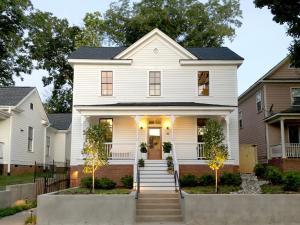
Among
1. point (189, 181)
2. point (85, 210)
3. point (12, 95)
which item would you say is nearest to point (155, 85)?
point (189, 181)

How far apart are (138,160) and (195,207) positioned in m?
7.94

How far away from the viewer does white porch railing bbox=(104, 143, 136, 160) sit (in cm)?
2344

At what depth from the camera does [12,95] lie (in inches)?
1078

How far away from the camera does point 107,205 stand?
14383mm

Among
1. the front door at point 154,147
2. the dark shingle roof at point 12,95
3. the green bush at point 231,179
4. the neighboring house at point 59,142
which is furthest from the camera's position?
the neighboring house at point 59,142

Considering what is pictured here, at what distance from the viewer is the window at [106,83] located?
25.0 m

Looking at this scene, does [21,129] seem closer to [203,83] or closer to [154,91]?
[154,91]

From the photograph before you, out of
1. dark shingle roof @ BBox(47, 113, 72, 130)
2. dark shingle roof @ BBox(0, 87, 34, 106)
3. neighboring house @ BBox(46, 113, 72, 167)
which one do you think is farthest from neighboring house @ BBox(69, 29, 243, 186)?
dark shingle roof @ BBox(47, 113, 72, 130)

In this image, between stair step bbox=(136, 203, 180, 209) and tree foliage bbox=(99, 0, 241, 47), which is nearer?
stair step bbox=(136, 203, 180, 209)

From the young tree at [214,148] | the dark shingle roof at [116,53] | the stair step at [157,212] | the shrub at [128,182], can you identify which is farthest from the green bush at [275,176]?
the dark shingle roof at [116,53]

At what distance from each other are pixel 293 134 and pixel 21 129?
61.9 feet

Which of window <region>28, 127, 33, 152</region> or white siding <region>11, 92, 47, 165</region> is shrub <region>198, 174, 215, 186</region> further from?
window <region>28, 127, 33, 152</region>

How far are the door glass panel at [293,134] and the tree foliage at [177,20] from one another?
16.1 meters

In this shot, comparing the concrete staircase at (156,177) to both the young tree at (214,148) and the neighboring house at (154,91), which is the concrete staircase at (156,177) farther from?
the young tree at (214,148)
